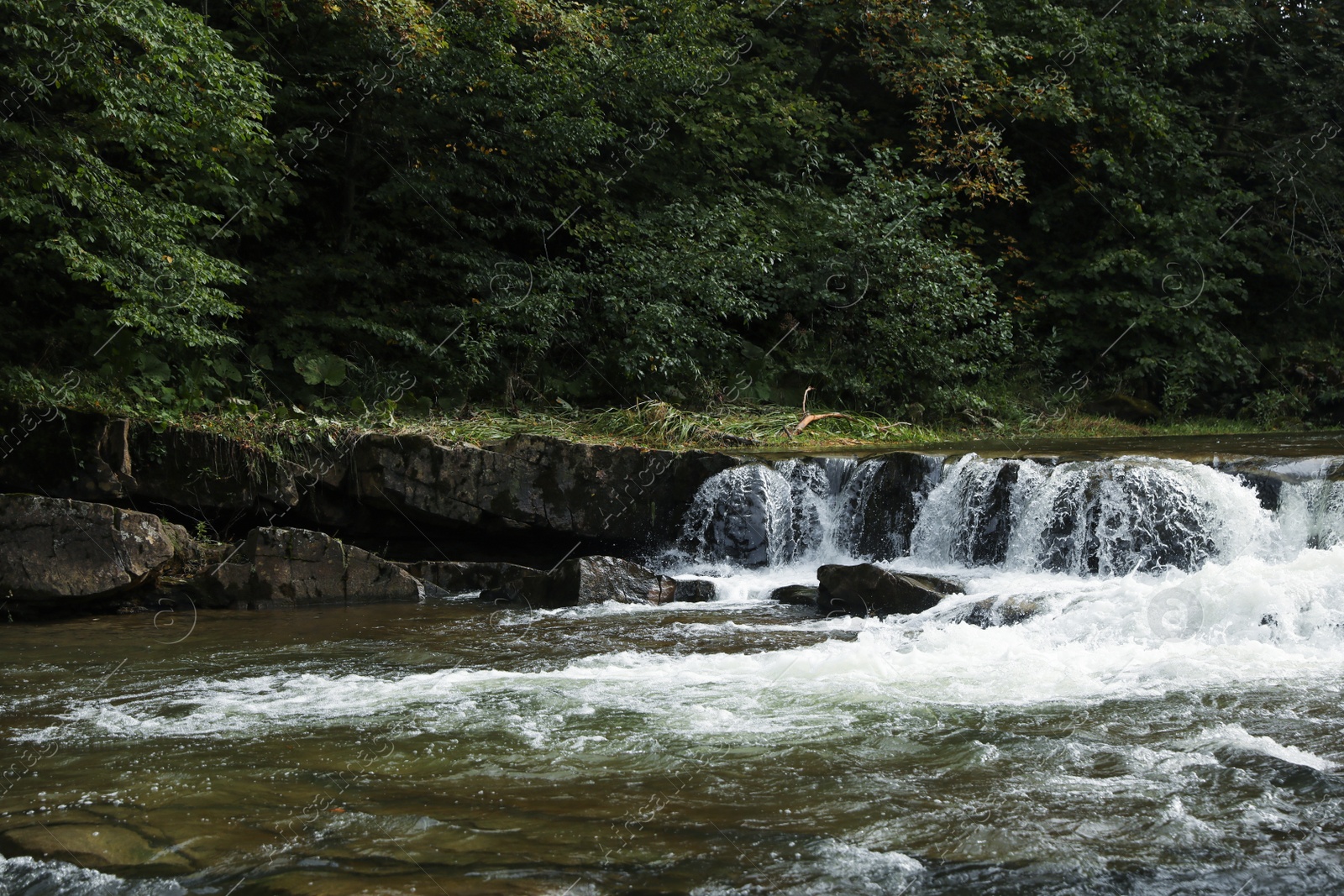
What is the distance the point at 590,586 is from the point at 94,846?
574 centimetres

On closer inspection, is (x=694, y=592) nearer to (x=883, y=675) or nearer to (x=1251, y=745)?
(x=883, y=675)

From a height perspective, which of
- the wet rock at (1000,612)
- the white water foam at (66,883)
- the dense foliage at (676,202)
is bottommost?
the white water foam at (66,883)

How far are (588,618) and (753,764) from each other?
4.12 m

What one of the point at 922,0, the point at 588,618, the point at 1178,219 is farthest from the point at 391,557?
the point at 1178,219

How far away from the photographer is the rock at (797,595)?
9.17m

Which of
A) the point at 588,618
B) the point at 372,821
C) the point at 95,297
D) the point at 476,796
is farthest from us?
the point at 95,297

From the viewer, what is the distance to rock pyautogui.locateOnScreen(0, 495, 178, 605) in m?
8.39

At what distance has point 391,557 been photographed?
36.7ft

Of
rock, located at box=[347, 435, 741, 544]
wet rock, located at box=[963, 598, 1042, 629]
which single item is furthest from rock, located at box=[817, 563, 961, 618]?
rock, located at box=[347, 435, 741, 544]

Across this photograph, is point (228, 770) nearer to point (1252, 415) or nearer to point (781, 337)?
point (781, 337)

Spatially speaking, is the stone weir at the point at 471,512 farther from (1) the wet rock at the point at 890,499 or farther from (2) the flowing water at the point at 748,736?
(2) the flowing water at the point at 748,736

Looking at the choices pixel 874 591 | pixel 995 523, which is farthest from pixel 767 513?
pixel 874 591

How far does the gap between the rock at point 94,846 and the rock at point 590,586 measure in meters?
5.48

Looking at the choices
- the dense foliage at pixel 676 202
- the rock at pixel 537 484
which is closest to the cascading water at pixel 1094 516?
the rock at pixel 537 484
